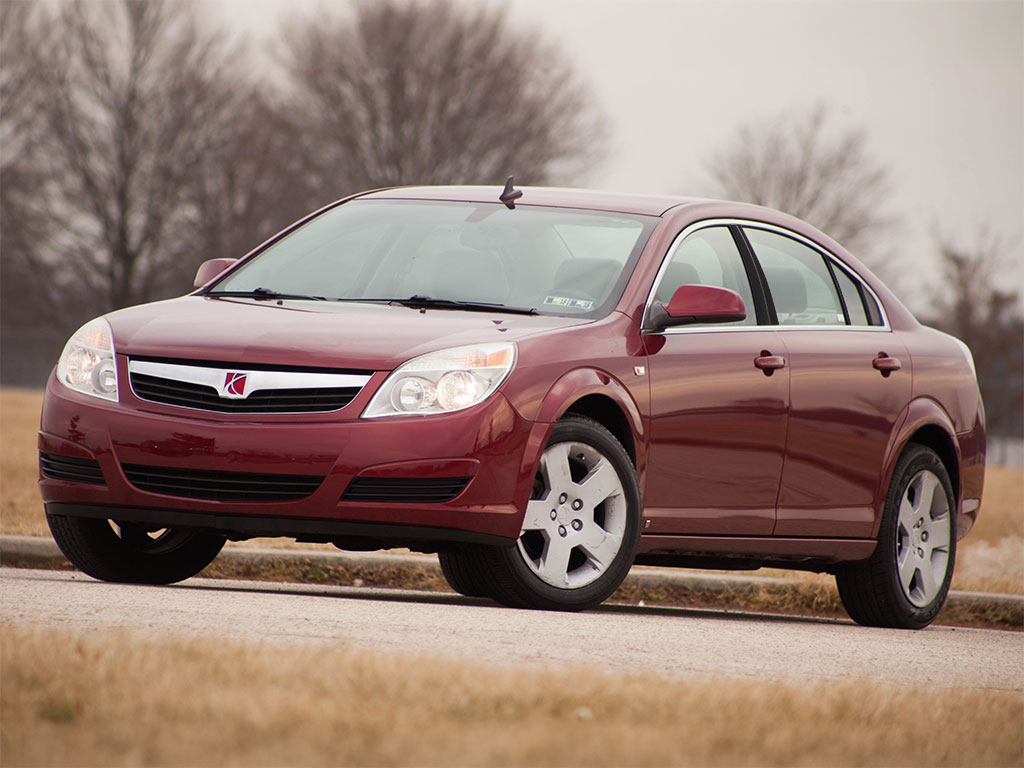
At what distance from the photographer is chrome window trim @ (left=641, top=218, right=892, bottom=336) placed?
702 cm

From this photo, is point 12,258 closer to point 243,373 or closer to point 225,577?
point 225,577

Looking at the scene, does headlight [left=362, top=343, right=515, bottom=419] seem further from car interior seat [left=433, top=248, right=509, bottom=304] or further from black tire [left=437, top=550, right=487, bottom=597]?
car interior seat [left=433, top=248, right=509, bottom=304]

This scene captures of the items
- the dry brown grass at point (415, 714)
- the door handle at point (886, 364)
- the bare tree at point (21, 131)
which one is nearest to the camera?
the dry brown grass at point (415, 714)

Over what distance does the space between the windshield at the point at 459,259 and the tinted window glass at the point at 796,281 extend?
0.83 metres

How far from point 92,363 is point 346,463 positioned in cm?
118

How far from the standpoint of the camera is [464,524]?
238 inches

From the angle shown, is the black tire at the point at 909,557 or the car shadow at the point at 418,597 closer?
the car shadow at the point at 418,597

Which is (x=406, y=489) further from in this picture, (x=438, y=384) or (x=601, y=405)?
(x=601, y=405)

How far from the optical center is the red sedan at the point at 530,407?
6.04 m

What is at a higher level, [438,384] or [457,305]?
[457,305]

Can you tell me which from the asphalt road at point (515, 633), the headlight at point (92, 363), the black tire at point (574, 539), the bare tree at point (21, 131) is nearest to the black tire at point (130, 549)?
the asphalt road at point (515, 633)

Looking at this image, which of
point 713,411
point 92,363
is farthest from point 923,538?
point 92,363

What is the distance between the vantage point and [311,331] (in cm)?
628

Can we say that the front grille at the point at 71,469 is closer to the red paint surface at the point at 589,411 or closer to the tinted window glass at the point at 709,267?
the red paint surface at the point at 589,411
